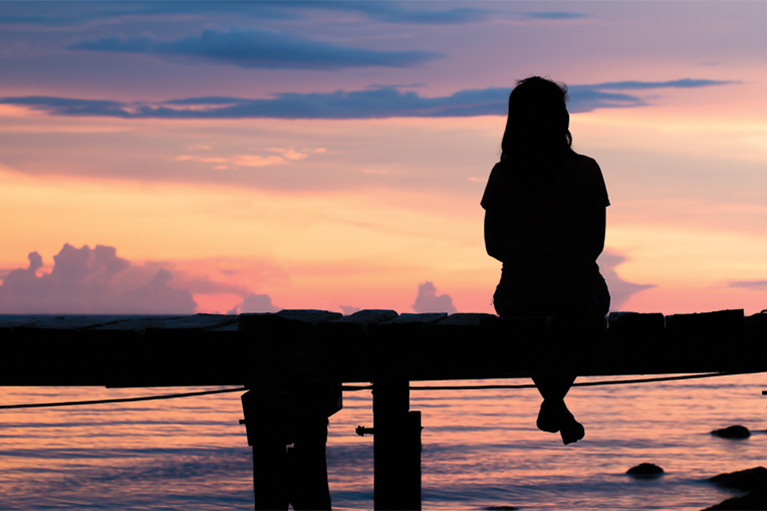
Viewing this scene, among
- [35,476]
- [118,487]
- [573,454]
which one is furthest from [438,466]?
[35,476]

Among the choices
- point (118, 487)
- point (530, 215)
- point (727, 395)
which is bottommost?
point (118, 487)

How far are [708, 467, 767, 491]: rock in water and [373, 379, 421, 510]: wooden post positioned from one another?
446 inches

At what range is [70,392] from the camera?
36438 mm

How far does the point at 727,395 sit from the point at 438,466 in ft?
79.8

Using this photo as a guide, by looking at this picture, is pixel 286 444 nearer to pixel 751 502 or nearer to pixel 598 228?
pixel 598 228

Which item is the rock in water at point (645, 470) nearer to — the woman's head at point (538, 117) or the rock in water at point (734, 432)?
the rock in water at point (734, 432)

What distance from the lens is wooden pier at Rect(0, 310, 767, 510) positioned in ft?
15.5

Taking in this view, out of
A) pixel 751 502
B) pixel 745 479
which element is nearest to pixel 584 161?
pixel 751 502

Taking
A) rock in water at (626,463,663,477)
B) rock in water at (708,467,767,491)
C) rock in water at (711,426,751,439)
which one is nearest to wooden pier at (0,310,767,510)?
rock in water at (708,467,767,491)

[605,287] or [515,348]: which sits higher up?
[605,287]

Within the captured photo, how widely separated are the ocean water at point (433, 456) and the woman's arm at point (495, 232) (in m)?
11.9

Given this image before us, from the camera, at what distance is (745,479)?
51.4 feet

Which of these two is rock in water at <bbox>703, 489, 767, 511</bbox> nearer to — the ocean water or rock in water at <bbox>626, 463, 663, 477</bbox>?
the ocean water

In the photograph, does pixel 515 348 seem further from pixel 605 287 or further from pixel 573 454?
pixel 573 454
